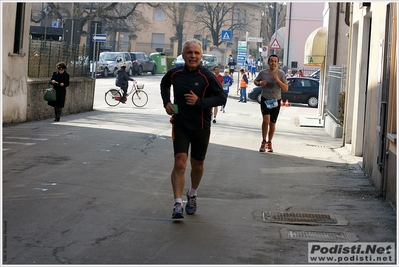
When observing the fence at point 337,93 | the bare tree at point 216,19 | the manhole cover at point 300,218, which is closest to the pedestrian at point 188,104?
the manhole cover at point 300,218

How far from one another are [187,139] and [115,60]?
43.4m

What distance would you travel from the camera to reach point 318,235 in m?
7.27

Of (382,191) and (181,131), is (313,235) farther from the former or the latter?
(382,191)

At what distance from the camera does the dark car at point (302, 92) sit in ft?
119

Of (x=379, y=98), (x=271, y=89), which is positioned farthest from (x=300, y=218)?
(x=271, y=89)

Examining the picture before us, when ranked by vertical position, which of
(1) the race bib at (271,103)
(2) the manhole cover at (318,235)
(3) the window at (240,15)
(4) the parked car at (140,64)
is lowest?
(2) the manhole cover at (318,235)

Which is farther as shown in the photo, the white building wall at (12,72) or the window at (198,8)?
the window at (198,8)

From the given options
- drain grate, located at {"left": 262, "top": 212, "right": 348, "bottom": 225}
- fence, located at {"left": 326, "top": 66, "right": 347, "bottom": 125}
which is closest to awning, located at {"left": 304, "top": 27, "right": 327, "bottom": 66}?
fence, located at {"left": 326, "top": 66, "right": 347, "bottom": 125}

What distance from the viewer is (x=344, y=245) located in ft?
22.4

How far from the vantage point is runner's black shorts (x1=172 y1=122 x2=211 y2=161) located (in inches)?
305

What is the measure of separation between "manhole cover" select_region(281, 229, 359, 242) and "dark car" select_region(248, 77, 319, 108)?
29129mm

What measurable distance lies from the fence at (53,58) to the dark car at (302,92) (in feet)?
42.3

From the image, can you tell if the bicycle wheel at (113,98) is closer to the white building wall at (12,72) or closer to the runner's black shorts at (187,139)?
the white building wall at (12,72)

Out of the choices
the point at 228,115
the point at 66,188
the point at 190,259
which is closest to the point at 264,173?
the point at 66,188
